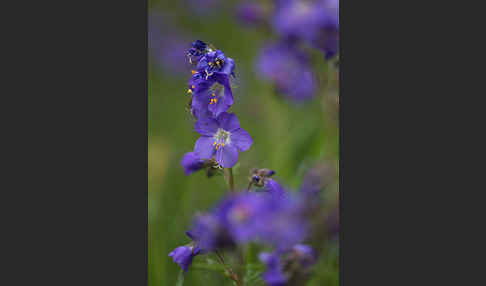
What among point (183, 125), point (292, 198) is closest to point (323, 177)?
point (292, 198)

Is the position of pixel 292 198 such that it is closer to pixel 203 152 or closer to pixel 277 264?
pixel 277 264

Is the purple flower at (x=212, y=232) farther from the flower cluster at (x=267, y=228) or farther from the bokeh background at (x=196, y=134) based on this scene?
the bokeh background at (x=196, y=134)

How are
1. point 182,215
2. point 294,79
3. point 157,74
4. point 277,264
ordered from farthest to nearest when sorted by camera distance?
1. point 157,74
2. point 294,79
3. point 182,215
4. point 277,264

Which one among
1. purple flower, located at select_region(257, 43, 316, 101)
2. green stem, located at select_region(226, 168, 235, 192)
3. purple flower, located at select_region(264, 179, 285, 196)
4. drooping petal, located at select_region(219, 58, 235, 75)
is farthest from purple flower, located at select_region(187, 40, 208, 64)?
purple flower, located at select_region(257, 43, 316, 101)

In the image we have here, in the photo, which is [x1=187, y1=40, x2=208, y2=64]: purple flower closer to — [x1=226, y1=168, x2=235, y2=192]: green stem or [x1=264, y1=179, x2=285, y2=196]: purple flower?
[x1=226, y1=168, x2=235, y2=192]: green stem

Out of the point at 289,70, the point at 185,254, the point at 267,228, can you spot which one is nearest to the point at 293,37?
the point at 289,70

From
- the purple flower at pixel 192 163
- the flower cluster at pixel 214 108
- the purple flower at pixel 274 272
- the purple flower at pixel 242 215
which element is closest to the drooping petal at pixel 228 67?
the flower cluster at pixel 214 108
